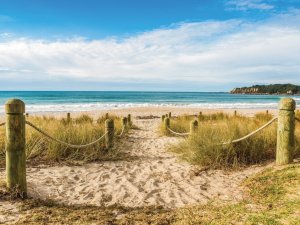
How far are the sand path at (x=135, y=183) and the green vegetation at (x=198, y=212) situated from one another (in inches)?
10.9

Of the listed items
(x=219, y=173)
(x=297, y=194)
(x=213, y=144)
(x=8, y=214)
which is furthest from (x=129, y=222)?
(x=213, y=144)

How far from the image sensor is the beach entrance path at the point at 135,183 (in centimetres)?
429

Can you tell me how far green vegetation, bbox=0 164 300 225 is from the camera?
3.24m

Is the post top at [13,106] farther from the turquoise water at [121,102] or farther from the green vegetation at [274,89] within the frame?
the green vegetation at [274,89]

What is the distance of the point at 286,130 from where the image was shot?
203 inches

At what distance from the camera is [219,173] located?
18.6 ft

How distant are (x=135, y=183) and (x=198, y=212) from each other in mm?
1710

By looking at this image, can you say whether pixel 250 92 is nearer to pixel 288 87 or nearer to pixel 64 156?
pixel 288 87

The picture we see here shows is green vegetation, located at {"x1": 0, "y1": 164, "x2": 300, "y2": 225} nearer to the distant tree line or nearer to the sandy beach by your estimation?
the sandy beach

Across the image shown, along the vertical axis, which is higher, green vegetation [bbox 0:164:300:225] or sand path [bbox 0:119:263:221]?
green vegetation [bbox 0:164:300:225]

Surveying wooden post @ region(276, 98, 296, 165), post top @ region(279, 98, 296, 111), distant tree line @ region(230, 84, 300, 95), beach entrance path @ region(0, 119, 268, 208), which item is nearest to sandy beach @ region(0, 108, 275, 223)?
beach entrance path @ region(0, 119, 268, 208)

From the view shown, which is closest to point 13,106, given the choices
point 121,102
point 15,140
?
point 15,140

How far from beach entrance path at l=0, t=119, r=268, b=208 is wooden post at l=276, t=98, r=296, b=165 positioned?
2.24ft

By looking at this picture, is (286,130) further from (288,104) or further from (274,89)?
(274,89)
